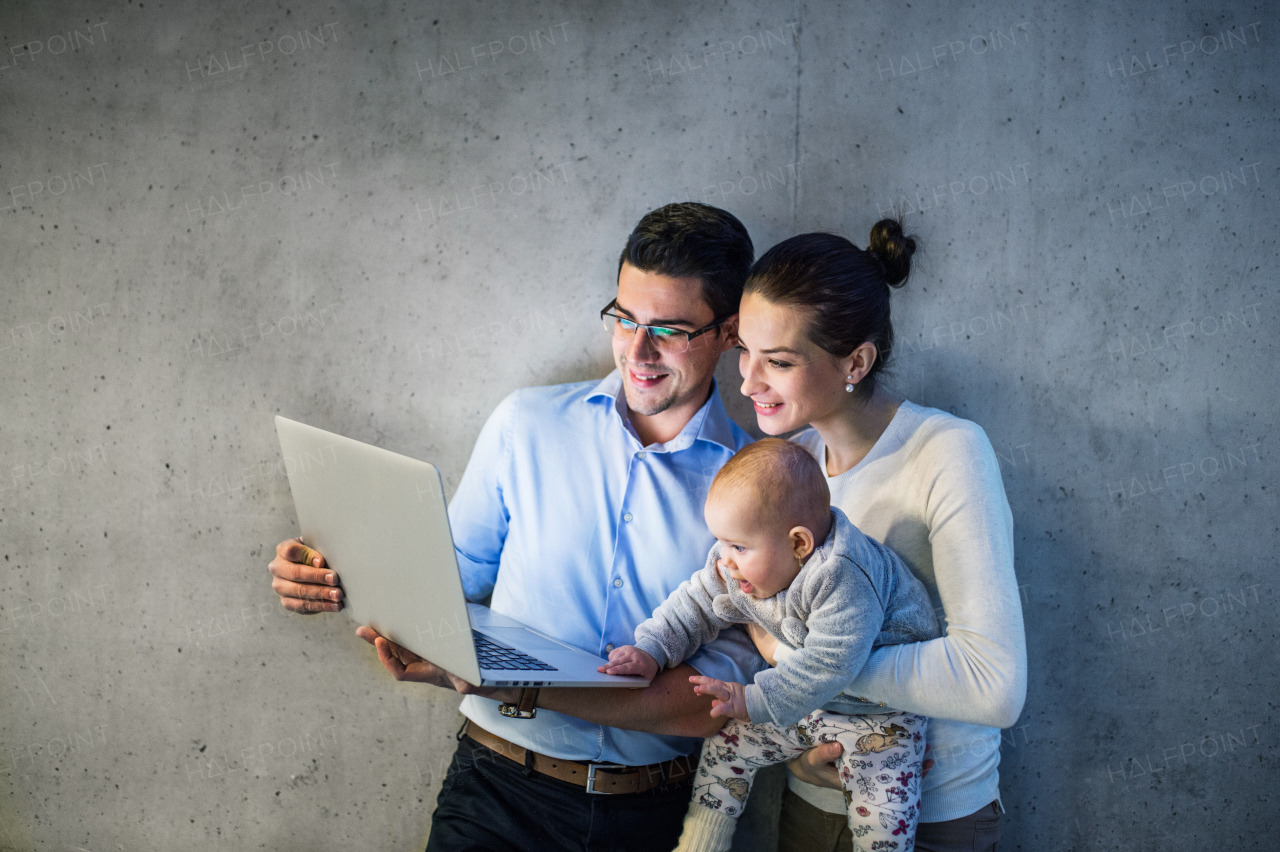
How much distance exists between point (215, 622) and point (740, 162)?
193 centimetres

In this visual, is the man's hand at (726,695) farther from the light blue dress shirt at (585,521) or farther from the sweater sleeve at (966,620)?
the light blue dress shirt at (585,521)

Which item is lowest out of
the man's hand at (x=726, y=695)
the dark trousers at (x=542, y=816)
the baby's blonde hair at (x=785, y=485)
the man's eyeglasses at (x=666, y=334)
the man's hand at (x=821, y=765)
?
the dark trousers at (x=542, y=816)

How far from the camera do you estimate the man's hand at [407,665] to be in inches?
57.5

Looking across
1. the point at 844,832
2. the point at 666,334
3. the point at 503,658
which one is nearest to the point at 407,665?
the point at 503,658

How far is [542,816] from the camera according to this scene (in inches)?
68.0

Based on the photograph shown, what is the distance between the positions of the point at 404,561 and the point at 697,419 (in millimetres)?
782

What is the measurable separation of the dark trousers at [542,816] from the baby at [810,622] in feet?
1.11

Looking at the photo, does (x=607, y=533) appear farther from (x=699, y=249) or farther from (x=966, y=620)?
(x=966, y=620)

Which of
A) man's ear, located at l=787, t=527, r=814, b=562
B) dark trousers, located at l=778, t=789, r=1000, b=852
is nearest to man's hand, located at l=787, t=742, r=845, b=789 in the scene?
dark trousers, located at l=778, t=789, r=1000, b=852

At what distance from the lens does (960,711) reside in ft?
4.43

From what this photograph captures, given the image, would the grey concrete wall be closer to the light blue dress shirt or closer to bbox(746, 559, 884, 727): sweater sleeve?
the light blue dress shirt

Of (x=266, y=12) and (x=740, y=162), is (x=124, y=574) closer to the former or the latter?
(x=266, y=12)

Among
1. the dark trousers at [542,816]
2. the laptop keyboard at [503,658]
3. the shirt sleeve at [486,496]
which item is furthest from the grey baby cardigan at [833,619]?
the shirt sleeve at [486,496]

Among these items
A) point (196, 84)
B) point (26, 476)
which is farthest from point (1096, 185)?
point (26, 476)
